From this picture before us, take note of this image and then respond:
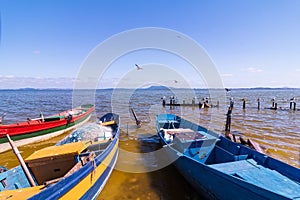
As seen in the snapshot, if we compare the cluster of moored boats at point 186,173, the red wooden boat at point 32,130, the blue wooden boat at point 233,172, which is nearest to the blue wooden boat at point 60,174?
the cluster of moored boats at point 186,173

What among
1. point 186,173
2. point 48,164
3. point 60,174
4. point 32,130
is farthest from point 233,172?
point 32,130

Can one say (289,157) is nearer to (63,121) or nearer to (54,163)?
(54,163)

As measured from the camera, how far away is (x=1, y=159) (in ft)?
30.0

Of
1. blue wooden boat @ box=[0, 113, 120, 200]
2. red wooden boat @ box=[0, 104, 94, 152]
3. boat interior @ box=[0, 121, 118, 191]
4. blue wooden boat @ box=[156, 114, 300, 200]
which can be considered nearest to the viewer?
blue wooden boat @ box=[0, 113, 120, 200]

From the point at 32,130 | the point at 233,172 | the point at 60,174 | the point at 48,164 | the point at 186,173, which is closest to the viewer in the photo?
the point at 233,172

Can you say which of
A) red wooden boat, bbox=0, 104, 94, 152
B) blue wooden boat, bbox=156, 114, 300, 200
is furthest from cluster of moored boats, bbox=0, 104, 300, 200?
red wooden boat, bbox=0, 104, 94, 152

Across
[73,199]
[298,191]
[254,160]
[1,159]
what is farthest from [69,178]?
[1,159]

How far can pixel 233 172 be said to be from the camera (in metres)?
4.68

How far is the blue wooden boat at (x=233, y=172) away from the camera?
12.7 feet

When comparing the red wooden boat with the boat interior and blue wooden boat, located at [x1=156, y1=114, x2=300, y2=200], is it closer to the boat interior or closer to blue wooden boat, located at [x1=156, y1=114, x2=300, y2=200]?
the boat interior

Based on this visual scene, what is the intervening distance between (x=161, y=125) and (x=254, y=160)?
23.4ft

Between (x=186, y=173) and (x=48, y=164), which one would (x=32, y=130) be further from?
(x=186, y=173)

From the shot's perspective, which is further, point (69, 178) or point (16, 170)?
point (16, 170)

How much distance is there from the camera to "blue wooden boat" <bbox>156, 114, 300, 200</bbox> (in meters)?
3.86
